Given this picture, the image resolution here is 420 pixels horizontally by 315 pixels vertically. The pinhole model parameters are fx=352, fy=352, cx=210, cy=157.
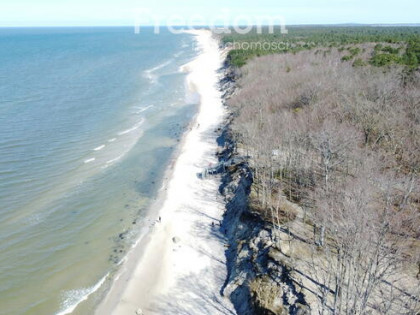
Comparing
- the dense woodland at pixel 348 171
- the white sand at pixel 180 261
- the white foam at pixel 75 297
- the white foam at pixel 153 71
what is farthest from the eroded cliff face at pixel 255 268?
the white foam at pixel 153 71

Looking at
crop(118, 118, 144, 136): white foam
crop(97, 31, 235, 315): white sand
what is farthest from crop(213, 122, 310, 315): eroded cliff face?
crop(118, 118, 144, 136): white foam

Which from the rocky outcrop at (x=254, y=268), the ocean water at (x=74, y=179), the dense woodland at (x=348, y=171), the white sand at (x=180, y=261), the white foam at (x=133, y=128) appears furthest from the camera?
the white foam at (x=133, y=128)

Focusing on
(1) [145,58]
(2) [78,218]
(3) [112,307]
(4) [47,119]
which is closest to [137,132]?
(4) [47,119]

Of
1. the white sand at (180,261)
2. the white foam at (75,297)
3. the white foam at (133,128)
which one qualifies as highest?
the white foam at (133,128)

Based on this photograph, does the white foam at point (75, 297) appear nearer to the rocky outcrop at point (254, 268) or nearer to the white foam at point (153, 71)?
the rocky outcrop at point (254, 268)

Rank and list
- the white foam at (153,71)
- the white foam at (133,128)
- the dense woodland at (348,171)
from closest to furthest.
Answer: the dense woodland at (348,171)
the white foam at (133,128)
the white foam at (153,71)

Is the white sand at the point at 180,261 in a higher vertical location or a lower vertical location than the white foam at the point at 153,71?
lower

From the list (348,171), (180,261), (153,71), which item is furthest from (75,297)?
(153,71)
